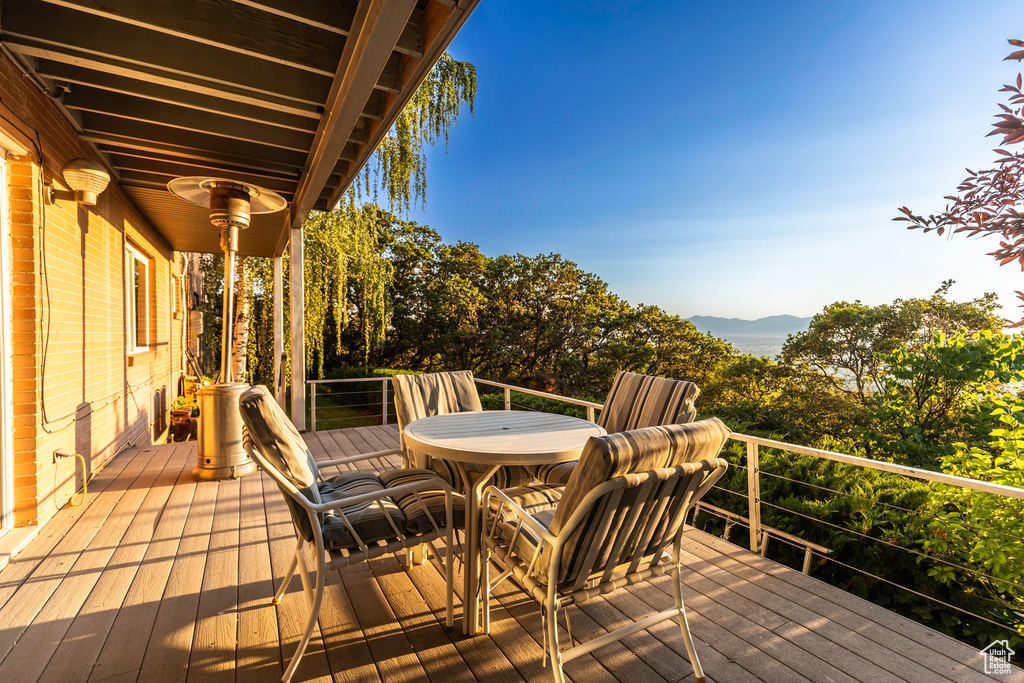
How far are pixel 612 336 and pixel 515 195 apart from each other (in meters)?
10.8

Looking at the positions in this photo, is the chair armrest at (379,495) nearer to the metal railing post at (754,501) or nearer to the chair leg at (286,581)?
the chair leg at (286,581)

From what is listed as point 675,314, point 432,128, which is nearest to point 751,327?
point 675,314

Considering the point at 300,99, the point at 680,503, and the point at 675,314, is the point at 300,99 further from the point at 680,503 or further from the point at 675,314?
the point at 675,314

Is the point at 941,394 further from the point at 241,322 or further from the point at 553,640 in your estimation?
the point at 241,322

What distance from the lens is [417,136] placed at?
5.84 meters

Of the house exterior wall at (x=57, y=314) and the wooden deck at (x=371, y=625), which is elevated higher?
the house exterior wall at (x=57, y=314)

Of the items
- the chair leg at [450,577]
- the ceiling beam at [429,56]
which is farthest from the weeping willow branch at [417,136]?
the chair leg at [450,577]

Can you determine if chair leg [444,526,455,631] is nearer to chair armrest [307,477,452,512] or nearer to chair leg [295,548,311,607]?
chair armrest [307,477,452,512]

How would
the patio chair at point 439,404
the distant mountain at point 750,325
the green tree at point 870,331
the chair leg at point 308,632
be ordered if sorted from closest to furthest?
1. the chair leg at point 308,632
2. the patio chair at point 439,404
3. the green tree at point 870,331
4. the distant mountain at point 750,325

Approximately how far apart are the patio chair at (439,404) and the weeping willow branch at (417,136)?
11.2 feet

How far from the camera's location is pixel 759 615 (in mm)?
1979

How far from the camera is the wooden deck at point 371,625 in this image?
A: 1634 millimetres

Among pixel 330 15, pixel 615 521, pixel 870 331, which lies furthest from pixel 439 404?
pixel 870 331

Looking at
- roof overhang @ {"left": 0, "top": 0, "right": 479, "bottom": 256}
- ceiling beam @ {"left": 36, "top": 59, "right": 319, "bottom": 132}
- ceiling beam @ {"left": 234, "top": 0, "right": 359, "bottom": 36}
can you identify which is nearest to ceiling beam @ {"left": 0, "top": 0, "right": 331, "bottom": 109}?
roof overhang @ {"left": 0, "top": 0, "right": 479, "bottom": 256}
